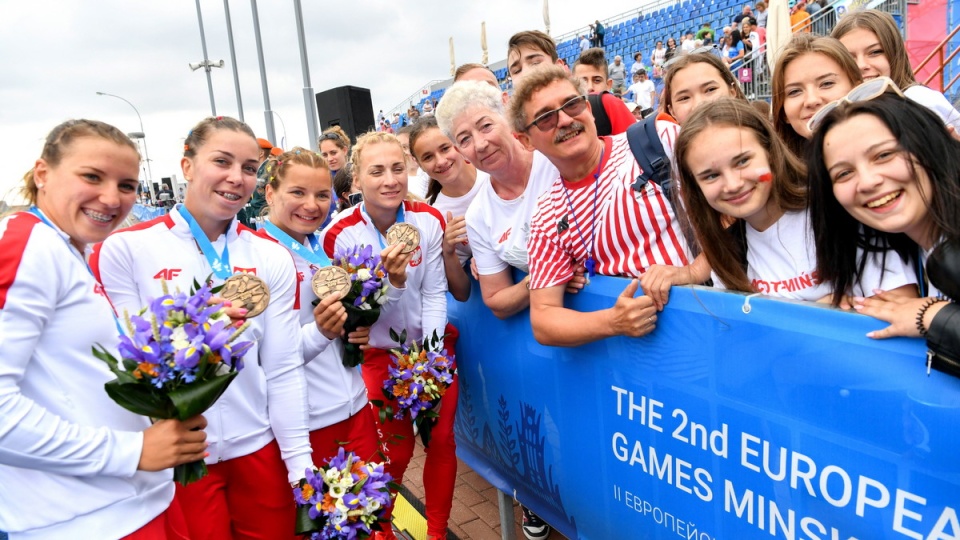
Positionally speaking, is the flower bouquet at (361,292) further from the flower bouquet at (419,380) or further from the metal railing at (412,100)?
the metal railing at (412,100)

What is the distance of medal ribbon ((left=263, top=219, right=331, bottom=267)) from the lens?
2.90m

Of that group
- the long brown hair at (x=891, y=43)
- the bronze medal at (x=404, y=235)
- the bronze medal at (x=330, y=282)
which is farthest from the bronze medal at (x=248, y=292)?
the long brown hair at (x=891, y=43)

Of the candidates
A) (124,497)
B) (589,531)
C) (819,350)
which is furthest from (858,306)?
(124,497)

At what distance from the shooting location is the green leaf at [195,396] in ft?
5.62

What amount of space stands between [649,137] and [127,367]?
2.03 metres

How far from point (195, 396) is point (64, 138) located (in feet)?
3.10

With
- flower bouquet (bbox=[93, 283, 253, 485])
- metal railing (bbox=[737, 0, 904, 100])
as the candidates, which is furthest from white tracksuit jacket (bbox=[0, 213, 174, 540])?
metal railing (bbox=[737, 0, 904, 100])

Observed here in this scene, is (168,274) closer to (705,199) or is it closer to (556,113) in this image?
(556,113)

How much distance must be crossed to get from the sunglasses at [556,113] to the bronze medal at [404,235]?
35.5 inches

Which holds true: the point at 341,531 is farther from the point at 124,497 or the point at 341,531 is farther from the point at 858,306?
the point at 858,306

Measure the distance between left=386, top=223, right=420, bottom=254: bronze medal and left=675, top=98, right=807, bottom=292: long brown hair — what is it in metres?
1.42

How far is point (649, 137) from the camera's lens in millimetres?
2389

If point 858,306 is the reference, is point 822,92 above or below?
above

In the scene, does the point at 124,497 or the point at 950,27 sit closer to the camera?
the point at 124,497
